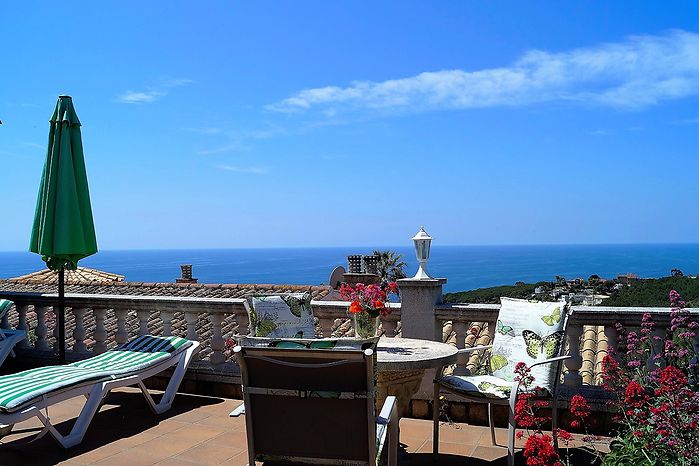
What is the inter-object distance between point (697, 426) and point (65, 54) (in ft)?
25.7

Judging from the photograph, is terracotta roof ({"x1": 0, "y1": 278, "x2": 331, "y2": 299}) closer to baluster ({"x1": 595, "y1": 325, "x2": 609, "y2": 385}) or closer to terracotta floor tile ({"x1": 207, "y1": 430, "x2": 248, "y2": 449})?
terracotta floor tile ({"x1": 207, "y1": 430, "x2": 248, "y2": 449})

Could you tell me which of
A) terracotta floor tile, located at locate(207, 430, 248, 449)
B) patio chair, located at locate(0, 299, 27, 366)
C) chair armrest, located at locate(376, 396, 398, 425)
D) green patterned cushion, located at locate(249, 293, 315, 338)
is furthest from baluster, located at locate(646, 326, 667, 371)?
patio chair, located at locate(0, 299, 27, 366)

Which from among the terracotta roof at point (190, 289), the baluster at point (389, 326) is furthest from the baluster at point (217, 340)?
the terracotta roof at point (190, 289)

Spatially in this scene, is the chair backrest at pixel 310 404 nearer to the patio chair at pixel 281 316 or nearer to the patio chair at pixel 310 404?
the patio chair at pixel 310 404

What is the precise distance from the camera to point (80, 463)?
413 cm

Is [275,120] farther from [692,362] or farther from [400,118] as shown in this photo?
[692,362]

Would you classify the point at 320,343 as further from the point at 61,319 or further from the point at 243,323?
the point at 61,319

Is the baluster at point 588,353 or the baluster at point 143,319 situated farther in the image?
the baluster at point 143,319

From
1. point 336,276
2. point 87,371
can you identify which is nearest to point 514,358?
point 87,371

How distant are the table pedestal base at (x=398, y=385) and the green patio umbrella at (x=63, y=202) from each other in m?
3.24

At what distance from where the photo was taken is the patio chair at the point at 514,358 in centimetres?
407

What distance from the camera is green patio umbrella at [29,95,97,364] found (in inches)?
225

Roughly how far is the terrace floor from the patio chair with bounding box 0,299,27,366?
38.2 inches

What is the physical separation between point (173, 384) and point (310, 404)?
3050 mm
